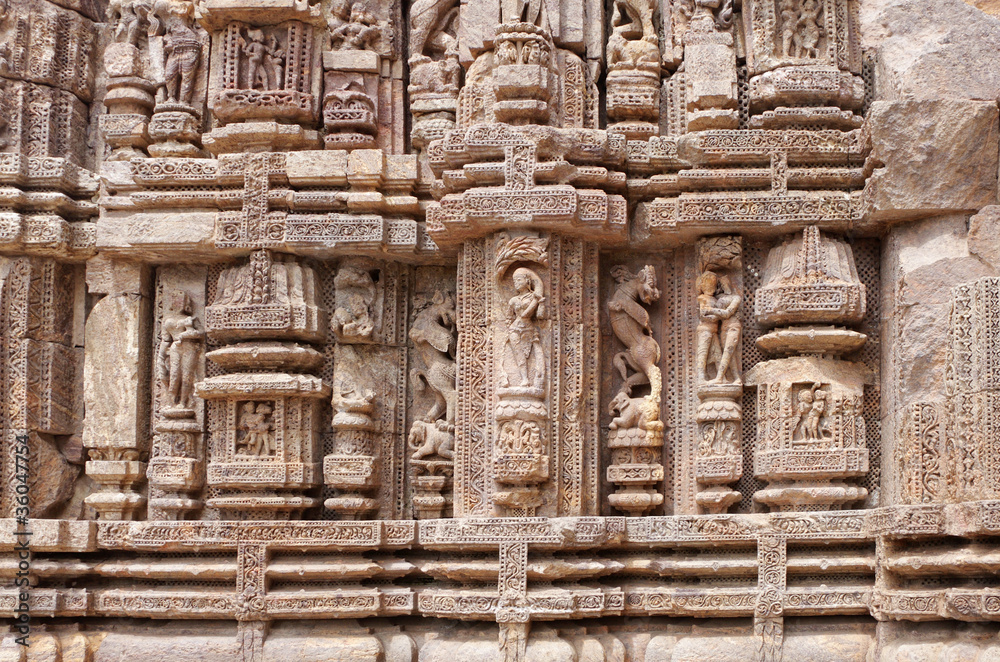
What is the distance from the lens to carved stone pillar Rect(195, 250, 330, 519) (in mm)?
9508

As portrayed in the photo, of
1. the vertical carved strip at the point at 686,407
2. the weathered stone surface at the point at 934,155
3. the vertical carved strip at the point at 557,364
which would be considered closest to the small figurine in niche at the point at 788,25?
the weathered stone surface at the point at 934,155

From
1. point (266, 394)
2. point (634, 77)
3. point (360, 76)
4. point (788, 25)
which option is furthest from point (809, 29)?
point (266, 394)

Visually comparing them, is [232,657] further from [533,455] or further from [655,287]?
[655,287]

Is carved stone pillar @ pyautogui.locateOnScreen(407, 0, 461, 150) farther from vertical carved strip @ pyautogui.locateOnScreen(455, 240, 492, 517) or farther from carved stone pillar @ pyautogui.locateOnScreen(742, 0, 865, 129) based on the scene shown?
carved stone pillar @ pyautogui.locateOnScreen(742, 0, 865, 129)

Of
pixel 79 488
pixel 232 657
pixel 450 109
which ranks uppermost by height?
pixel 450 109

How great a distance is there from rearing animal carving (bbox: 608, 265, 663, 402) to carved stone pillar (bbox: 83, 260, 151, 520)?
159 inches

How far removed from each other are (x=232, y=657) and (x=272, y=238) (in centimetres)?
338

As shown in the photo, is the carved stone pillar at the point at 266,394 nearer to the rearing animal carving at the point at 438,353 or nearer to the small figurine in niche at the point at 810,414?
the rearing animal carving at the point at 438,353

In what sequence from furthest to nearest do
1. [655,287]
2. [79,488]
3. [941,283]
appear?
[79,488], [655,287], [941,283]

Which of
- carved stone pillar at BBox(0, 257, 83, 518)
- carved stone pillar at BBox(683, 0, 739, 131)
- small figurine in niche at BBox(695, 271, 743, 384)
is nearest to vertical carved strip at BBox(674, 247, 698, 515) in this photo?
small figurine in niche at BBox(695, 271, 743, 384)

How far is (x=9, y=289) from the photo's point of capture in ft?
32.9

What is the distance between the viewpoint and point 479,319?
9336 millimetres

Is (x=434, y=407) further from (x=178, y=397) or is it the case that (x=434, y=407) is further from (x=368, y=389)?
(x=178, y=397)

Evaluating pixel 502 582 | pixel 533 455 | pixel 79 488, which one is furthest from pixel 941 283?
pixel 79 488
